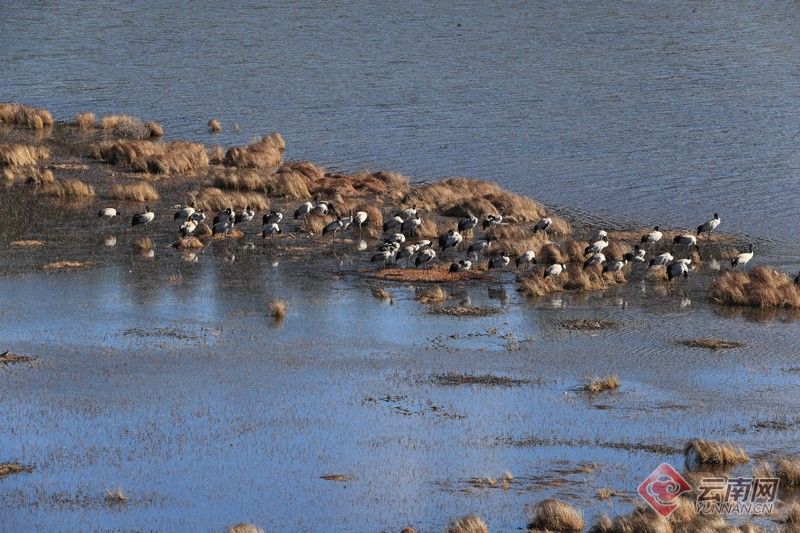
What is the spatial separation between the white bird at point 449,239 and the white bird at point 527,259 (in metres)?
1.98

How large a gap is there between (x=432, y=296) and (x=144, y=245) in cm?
936

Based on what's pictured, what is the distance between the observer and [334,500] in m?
25.6

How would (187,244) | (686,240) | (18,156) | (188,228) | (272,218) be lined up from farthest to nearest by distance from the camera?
(18,156) < (272,218) < (686,240) < (188,228) < (187,244)

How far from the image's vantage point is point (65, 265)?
41875 millimetres

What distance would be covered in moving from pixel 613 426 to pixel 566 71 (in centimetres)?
5525

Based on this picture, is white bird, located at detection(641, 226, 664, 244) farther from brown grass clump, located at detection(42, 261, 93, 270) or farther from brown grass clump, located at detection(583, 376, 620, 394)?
brown grass clump, located at detection(42, 261, 93, 270)

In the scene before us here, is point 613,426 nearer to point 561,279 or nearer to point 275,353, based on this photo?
point 275,353

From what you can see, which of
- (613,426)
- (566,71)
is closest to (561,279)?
(613,426)

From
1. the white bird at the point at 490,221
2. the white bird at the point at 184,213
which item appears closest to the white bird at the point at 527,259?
the white bird at the point at 490,221

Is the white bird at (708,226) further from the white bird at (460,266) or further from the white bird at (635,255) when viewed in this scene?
the white bird at (460,266)

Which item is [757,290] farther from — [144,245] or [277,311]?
[144,245]

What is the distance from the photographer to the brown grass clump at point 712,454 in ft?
90.1

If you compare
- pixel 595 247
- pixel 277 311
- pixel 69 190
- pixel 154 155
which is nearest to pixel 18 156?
pixel 154 155

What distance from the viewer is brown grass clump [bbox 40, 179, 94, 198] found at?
5075cm
